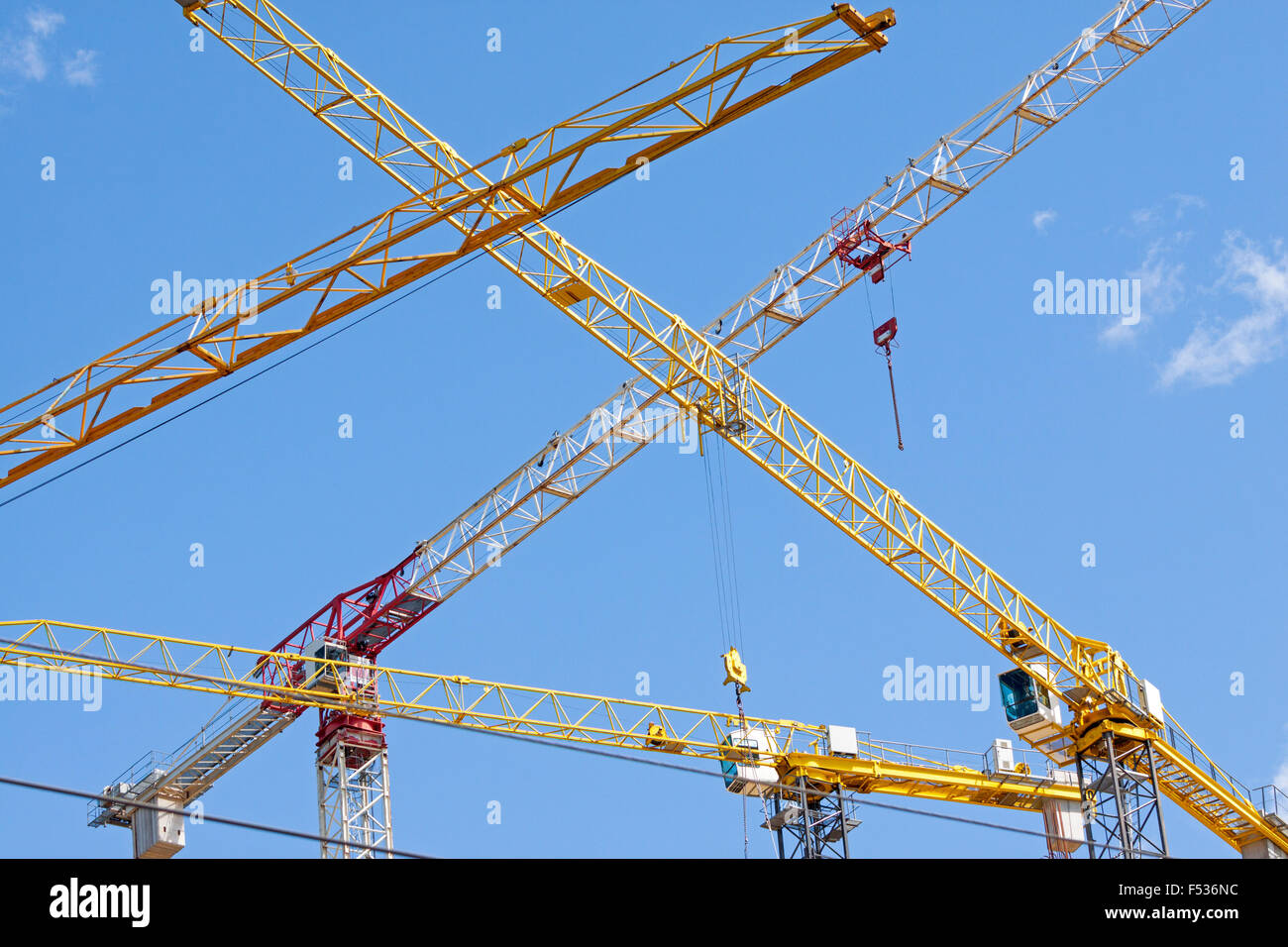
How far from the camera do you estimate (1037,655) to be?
55.5 meters

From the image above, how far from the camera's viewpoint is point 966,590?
54.3 m

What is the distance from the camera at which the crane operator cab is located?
55.8 m

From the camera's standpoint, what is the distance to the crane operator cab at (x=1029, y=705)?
183ft

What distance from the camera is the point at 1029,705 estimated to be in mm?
56062
